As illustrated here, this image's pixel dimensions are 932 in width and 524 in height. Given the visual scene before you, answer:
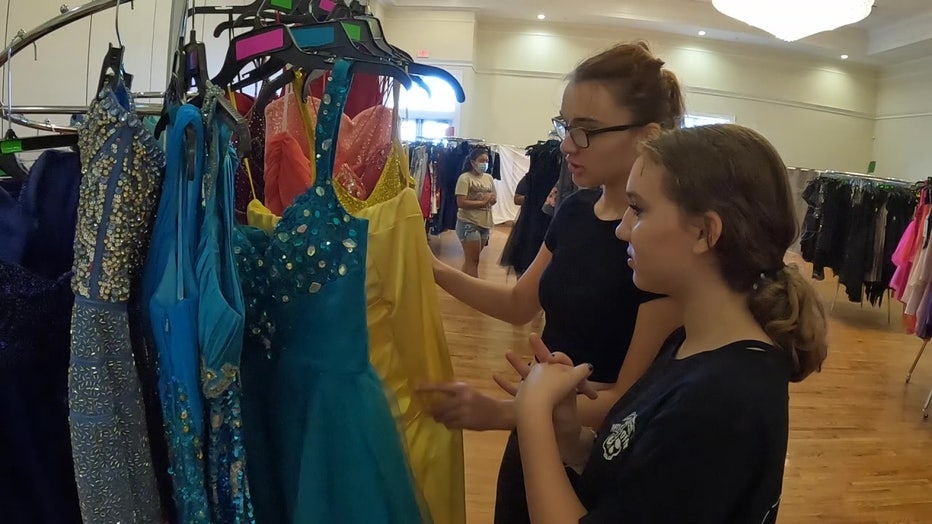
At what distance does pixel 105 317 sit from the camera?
729 mm

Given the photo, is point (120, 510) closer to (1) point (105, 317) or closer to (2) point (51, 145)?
(1) point (105, 317)

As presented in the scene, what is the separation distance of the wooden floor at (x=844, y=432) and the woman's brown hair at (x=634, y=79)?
66.2 inches

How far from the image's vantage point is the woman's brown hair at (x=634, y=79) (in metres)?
1.21

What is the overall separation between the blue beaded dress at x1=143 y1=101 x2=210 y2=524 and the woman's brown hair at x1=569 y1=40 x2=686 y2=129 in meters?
0.73

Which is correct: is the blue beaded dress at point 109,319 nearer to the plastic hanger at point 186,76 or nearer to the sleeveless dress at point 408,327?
the plastic hanger at point 186,76

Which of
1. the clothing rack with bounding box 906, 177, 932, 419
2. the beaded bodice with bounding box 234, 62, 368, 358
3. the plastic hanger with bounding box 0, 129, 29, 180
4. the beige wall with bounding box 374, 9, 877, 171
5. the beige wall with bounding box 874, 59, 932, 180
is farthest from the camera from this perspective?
the beige wall with bounding box 874, 59, 932, 180

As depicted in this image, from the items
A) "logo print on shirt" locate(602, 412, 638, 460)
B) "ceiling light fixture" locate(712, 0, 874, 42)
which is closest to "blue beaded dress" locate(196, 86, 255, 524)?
"logo print on shirt" locate(602, 412, 638, 460)

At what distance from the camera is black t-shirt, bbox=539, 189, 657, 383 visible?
3.89ft

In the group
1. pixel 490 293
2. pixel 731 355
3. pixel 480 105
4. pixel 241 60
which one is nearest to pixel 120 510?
pixel 241 60

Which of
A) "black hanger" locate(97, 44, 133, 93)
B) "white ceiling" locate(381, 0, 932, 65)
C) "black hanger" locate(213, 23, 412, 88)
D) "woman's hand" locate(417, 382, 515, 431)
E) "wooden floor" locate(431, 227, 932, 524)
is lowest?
"wooden floor" locate(431, 227, 932, 524)

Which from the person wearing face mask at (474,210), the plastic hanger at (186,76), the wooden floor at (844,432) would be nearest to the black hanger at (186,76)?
the plastic hanger at (186,76)

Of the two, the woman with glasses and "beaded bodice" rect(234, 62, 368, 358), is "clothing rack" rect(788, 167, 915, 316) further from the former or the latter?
"beaded bodice" rect(234, 62, 368, 358)

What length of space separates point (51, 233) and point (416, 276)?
48cm

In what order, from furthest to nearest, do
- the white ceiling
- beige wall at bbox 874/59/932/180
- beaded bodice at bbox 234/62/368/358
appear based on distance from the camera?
beige wall at bbox 874/59/932/180 < the white ceiling < beaded bodice at bbox 234/62/368/358
